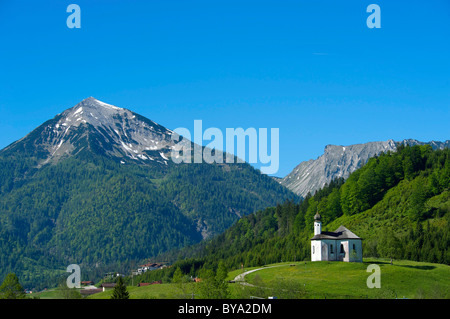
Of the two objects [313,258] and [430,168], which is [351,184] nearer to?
[430,168]

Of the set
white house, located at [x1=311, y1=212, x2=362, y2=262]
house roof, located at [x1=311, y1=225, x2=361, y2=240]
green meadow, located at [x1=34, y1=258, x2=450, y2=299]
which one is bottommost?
green meadow, located at [x1=34, y1=258, x2=450, y2=299]

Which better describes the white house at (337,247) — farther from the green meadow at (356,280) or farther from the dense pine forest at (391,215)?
the dense pine forest at (391,215)

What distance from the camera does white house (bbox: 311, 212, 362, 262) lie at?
131250 millimetres

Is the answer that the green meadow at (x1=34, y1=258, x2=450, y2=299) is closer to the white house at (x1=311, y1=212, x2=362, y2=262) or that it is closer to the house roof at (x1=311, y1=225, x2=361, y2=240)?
the white house at (x1=311, y1=212, x2=362, y2=262)

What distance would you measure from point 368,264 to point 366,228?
41.4m

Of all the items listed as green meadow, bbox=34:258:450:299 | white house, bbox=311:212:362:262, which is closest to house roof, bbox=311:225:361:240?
white house, bbox=311:212:362:262

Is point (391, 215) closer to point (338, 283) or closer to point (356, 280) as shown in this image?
point (356, 280)

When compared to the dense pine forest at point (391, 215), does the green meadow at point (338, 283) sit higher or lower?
lower

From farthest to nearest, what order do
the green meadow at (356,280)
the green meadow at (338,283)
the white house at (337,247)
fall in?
the white house at (337,247) → the green meadow at (356,280) → the green meadow at (338,283)

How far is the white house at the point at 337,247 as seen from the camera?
431 feet

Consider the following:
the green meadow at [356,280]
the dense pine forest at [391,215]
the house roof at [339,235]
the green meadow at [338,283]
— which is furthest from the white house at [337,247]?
the dense pine forest at [391,215]

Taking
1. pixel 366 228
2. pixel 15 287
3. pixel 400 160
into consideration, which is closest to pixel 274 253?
pixel 366 228

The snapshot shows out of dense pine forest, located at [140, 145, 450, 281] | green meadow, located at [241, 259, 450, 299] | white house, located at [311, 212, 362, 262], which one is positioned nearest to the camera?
green meadow, located at [241, 259, 450, 299]
